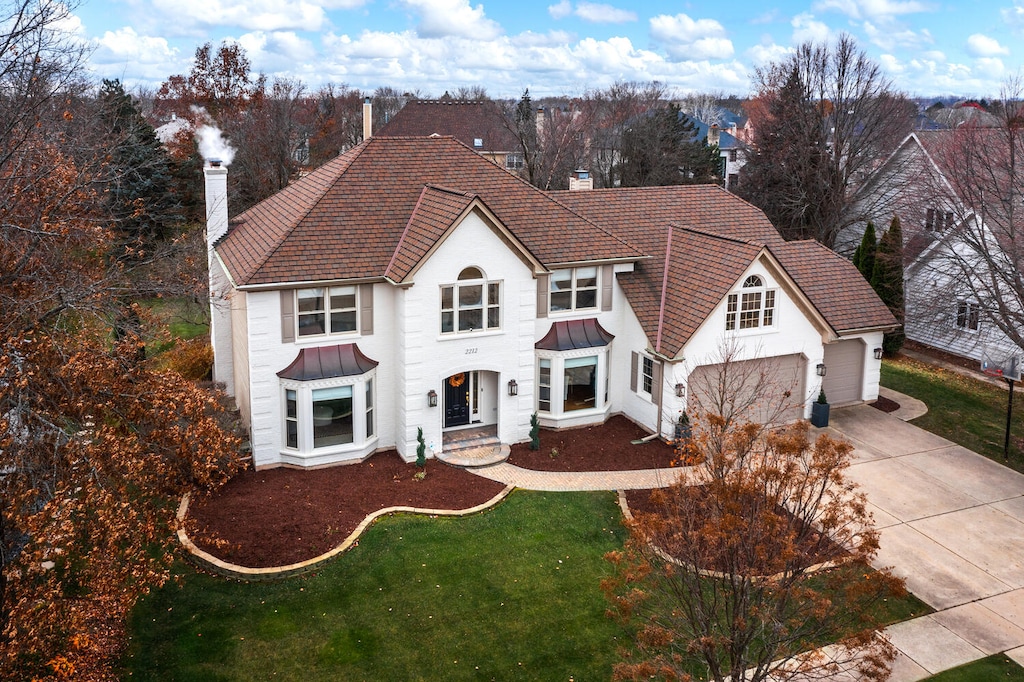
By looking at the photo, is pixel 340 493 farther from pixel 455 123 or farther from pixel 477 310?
pixel 455 123

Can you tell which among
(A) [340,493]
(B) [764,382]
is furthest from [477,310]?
(B) [764,382]

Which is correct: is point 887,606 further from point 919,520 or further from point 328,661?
point 328,661

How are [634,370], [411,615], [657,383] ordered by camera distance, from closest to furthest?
[411,615] → [657,383] → [634,370]

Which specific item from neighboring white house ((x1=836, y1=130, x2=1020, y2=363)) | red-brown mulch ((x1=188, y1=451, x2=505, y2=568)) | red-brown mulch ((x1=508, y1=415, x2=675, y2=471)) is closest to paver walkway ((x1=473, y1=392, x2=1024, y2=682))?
red-brown mulch ((x1=508, y1=415, x2=675, y2=471))

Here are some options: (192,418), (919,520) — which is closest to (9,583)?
(192,418)

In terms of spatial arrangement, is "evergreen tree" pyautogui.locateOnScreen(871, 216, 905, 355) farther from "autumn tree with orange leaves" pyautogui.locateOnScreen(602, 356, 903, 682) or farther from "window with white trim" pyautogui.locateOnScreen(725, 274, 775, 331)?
"autumn tree with orange leaves" pyautogui.locateOnScreen(602, 356, 903, 682)

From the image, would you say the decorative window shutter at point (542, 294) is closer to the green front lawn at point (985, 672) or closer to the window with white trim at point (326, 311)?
the window with white trim at point (326, 311)
